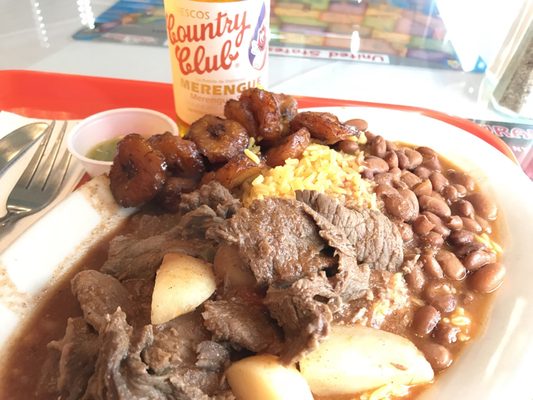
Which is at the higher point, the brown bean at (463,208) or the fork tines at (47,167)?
the brown bean at (463,208)

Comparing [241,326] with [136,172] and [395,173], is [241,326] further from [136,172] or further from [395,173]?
[395,173]

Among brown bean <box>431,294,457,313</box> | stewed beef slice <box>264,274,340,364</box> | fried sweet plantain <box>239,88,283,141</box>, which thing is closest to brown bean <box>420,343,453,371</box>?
brown bean <box>431,294,457,313</box>

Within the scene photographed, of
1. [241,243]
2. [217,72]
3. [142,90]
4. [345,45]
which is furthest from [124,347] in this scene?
[345,45]

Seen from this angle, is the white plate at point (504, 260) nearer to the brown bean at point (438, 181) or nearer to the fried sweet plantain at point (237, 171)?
the brown bean at point (438, 181)

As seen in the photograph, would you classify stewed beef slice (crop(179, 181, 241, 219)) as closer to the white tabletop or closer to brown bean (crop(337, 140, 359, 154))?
brown bean (crop(337, 140, 359, 154))

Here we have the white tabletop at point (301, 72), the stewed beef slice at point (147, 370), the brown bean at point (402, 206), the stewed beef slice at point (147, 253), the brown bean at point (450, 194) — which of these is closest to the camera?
the stewed beef slice at point (147, 370)

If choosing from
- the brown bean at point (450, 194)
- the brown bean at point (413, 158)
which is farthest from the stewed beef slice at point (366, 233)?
the brown bean at point (413, 158)

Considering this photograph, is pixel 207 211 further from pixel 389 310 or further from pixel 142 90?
pixel 142 90
